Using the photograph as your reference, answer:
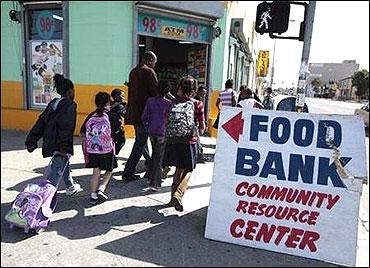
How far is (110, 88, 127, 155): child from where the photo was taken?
4840mm

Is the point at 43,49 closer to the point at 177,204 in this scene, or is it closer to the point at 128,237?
the point at 177,204

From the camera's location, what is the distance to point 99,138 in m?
4.55

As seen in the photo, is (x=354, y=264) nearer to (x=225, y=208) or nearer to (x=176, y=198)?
(x=225, y=208)

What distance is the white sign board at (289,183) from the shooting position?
356cm

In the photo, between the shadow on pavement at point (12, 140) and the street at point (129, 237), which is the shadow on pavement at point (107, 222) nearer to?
the street at point (129, 237)

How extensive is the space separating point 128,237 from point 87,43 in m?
5.91

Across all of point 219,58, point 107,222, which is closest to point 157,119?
point 107,222

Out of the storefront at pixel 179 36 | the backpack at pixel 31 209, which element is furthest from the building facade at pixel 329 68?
the backpack at pixel 31 209

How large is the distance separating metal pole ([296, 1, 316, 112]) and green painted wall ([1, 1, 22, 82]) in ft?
23.4

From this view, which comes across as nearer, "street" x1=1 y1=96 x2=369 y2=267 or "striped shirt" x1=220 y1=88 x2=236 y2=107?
"street" x1=1 y1=96 x2=369 y2=267

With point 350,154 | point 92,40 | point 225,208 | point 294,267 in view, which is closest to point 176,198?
point 225,208

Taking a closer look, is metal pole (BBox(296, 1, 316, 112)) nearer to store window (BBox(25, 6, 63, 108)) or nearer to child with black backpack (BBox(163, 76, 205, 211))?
child with black backpack (BBox(163, 76, 205, 211))

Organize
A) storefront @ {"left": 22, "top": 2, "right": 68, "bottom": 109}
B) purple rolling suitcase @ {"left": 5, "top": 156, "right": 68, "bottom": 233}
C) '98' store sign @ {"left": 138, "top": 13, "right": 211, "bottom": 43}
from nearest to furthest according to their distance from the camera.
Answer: purple rolling suitcase @ {"left": 5, "top": 156, "right": 68, "bottom": 233} < storefront @ {"left": 22, "top": 2, "right": 68, "bottom": 109} < '98' store sign @ {"left": 138, "top": 13, "right": 211, "bottom": 43}

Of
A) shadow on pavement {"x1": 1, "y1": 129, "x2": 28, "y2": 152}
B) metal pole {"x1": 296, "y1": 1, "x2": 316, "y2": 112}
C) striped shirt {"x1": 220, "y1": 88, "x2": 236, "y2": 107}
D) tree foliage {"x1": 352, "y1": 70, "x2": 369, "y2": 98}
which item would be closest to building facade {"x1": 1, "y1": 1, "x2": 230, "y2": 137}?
shadow on pavement {"x1": 1, "y1": 129, "x2": 28, "y2": 152}
